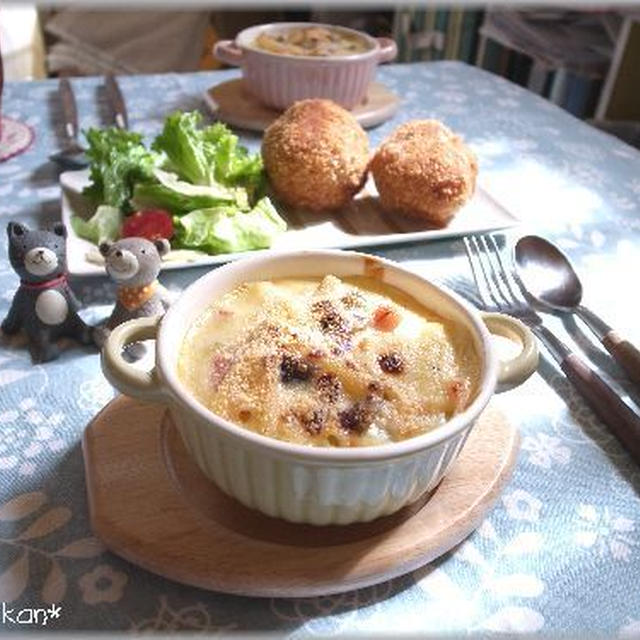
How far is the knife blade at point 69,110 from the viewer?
1.43 metres

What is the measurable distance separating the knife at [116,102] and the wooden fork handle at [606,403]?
101cm

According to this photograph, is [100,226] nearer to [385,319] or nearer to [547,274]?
[385,319]

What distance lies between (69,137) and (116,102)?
0.56ft

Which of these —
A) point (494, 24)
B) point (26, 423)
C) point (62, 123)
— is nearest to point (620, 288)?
point (26, 423)

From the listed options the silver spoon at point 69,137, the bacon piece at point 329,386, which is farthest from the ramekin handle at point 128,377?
the silver spoon at point 69,137

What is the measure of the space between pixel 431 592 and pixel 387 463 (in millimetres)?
137

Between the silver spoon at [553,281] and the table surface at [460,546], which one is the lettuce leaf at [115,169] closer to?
the table surface at [460,546]

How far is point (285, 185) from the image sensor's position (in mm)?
1192

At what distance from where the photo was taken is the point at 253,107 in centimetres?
159

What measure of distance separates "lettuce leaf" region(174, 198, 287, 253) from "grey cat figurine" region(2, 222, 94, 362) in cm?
21

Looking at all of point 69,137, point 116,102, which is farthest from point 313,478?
point 116,102

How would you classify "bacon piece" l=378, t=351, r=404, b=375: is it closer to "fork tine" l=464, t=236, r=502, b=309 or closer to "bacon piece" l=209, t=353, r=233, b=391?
"bacon piece" l=209, t=353, r=233, b=391

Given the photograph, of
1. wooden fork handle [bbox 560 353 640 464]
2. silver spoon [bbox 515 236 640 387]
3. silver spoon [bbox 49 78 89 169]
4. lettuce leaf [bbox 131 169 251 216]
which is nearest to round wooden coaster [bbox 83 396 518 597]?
wooden fork handle [bbox 560 353 640 464]

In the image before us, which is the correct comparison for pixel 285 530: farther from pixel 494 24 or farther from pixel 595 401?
pixel 494 24
